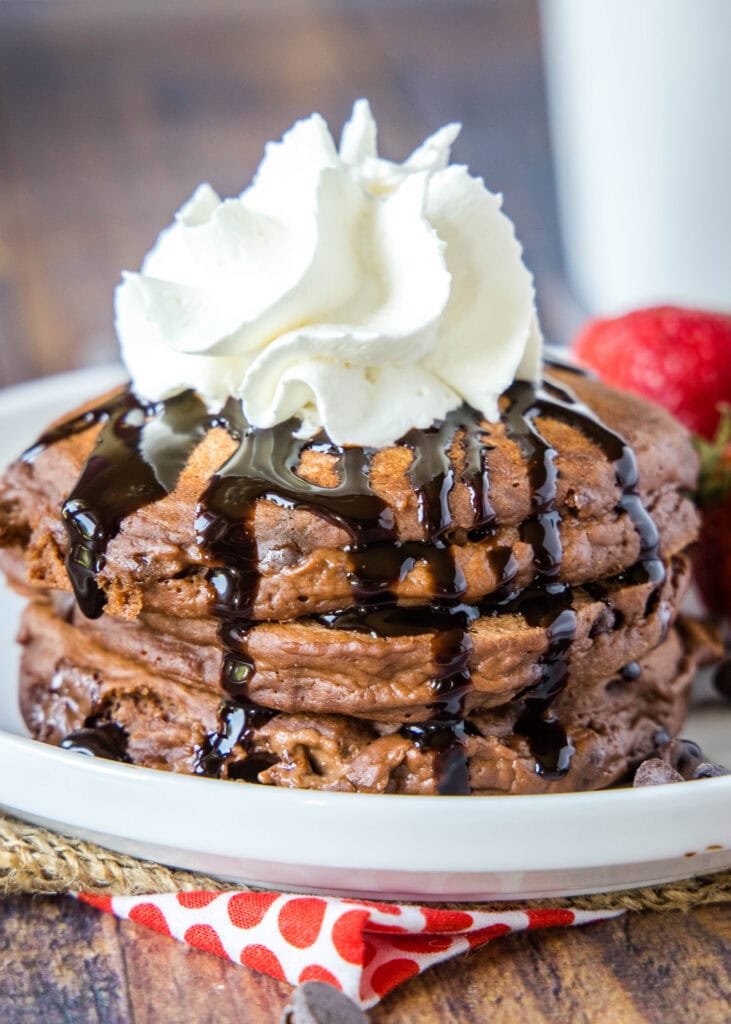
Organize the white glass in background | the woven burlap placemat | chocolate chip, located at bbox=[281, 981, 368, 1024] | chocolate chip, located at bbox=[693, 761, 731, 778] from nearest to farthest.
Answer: chocolate chip, located at bbox=[281, 981, 368, 1024] < the woven burlap placemat < chocolate chip, located at bbox=[693, 761, 731, 778] < the white glass in background

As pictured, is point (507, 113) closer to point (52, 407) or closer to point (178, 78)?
point (178, 78)

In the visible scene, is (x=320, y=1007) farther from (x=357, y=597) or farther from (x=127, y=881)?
(x=357, y=597)

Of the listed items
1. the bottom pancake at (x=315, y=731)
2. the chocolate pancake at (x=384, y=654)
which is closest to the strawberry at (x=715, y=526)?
the bottom pancake at (x=315, y=731)

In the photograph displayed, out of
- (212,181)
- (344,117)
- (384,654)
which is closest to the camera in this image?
(384,654)

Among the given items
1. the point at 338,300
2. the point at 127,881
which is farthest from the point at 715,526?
the point at 127,881

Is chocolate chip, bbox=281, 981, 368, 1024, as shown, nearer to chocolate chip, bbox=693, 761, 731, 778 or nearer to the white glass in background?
chocolate chip, bbox=693, 761, 731, 778

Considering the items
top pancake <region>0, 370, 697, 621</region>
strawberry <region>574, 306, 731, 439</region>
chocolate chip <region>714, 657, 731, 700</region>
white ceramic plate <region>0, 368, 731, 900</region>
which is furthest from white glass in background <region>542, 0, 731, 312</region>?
white ceramic plate <region>0, 368, 731, 900</region>
